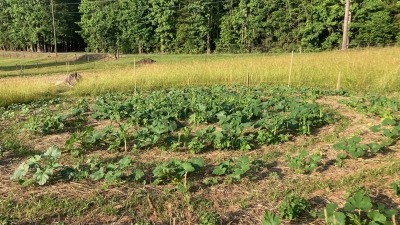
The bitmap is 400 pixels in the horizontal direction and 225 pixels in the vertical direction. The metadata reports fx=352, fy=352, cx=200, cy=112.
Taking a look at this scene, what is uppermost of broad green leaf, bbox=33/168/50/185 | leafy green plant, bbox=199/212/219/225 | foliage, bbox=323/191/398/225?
foliage, bbox=323/191/398/225

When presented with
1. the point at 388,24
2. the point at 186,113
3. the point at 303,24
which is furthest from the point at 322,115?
the point at 303,24

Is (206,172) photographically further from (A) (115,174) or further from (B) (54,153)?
(B) (54,153)

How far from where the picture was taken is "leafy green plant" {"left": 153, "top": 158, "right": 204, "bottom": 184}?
11.2 feet

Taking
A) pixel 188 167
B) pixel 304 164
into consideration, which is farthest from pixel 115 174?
pixel 304 164

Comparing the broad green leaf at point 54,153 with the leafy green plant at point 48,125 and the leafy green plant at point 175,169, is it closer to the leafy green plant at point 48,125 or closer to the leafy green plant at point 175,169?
the leafy green plant at point 175,169

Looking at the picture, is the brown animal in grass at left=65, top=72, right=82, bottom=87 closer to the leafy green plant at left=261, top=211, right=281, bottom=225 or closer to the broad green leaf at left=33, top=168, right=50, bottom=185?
the broad green leaf at left=33, top=168, right=50, bottom=185

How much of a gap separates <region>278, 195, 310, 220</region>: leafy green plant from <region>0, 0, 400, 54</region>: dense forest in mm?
28910

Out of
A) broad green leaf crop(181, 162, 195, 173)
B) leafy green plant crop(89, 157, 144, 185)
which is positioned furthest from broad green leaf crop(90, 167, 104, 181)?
broad green leaf crop(181, 162, 195, 173)

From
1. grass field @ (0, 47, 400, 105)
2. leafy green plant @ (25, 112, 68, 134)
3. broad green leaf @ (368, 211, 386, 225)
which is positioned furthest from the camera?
grass field @ (0, 47, 400, 105)

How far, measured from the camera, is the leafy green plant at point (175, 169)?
11.2ft

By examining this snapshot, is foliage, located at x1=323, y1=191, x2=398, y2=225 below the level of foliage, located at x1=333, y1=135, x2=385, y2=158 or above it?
below

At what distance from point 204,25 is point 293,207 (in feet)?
136

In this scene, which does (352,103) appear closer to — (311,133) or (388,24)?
(311,133)

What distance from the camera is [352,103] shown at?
650cm
